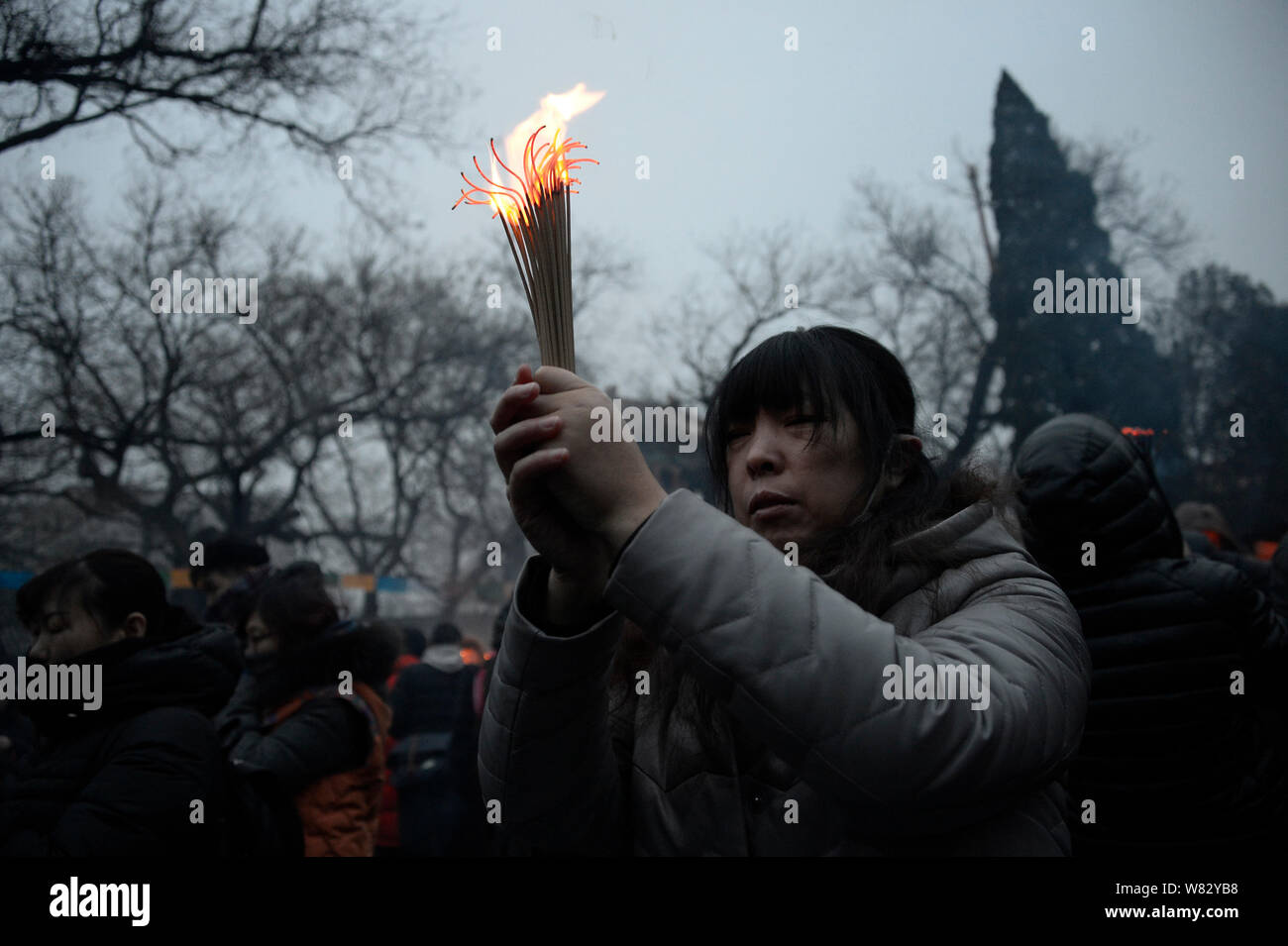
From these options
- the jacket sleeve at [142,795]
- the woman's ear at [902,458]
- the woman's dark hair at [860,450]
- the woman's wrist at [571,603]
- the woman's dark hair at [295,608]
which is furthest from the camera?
the woman's dark hair at [295,608]

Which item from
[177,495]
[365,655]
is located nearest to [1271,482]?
[365,655]

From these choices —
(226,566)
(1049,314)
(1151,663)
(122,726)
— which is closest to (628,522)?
(122,726)

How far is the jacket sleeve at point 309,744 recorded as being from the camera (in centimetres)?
275

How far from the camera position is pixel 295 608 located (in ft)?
10.8

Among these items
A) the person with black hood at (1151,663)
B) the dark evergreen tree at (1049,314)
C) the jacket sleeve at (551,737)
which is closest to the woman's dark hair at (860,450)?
the jacket sleeve at (551,737)

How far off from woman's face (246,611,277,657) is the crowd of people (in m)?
0.80

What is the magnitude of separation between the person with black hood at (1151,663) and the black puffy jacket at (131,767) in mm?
2159

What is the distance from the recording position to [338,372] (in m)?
13.2

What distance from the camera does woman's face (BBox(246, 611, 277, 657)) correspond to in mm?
3322

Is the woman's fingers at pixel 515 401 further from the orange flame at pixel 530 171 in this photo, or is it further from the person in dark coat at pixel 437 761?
the person in dark coat at pixel 437 761

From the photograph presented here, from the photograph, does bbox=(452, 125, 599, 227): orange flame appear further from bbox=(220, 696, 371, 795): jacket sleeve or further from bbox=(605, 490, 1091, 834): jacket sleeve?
bbox=(220, 696, 371, 795): jacket sleeve
